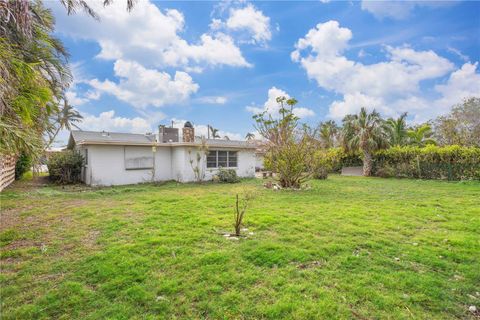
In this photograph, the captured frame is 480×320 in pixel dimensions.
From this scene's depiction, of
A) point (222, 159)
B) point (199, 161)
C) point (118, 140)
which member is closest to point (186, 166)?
point (199, 161)

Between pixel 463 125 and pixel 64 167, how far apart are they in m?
28.8

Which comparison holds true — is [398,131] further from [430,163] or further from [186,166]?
[186,166]

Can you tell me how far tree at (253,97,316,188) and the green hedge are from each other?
8909 mm

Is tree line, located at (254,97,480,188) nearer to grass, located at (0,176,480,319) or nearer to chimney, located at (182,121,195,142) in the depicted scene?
grass, located at (0,176,480,319)

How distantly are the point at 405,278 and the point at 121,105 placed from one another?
63.9 ft

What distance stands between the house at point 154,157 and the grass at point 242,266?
20.1ft

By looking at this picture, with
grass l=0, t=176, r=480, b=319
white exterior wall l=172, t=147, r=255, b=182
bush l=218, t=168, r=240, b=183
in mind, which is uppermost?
white exterior wall l=172, t=147, r=255, b=182

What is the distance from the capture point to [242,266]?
3271 millimetres

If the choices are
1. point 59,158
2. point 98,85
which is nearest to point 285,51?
point 98,85

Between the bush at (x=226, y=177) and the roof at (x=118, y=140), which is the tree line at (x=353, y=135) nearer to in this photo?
the bush at (x=226, y=177)

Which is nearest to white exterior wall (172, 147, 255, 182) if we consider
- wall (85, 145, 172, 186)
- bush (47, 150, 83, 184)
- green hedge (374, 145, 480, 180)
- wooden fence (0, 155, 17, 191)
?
wall (85, 145, 172, 186)

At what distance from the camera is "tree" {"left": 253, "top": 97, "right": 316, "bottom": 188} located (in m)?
10.3

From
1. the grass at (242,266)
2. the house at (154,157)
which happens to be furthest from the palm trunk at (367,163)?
the grass at (242,266)

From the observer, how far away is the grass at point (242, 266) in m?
2.44
